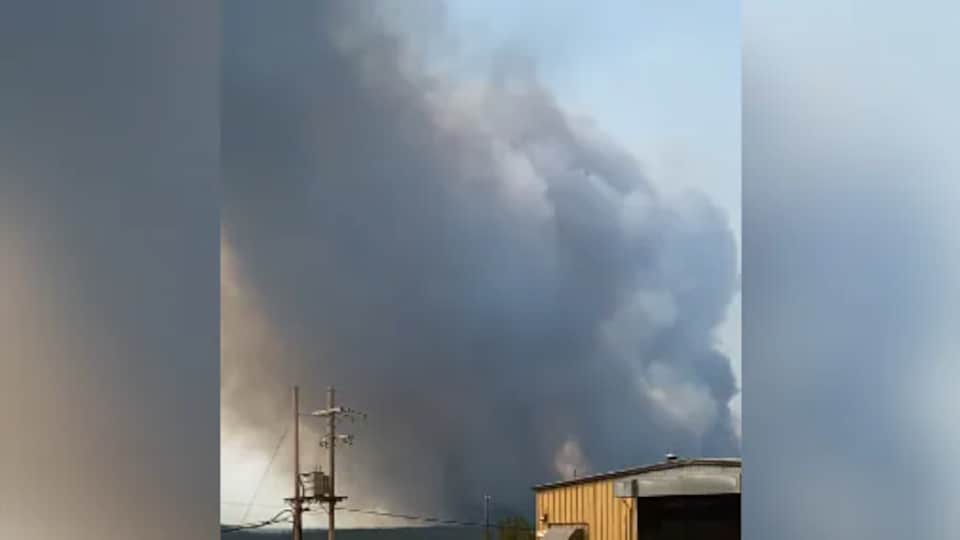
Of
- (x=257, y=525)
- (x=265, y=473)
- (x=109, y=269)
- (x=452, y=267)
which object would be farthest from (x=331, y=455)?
(x=109, y=269)

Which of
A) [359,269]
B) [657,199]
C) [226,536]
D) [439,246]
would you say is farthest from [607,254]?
[226,536]

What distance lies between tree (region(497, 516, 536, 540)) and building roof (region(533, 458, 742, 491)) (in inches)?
5.0

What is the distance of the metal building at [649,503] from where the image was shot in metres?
4.27

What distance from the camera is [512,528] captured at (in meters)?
4.34

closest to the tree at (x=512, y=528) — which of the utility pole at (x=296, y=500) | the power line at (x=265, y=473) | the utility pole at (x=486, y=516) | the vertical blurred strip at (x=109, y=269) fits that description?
the utility pole at (x=486, y=516)

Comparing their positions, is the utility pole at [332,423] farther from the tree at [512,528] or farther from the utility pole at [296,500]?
the tree at [512,528]

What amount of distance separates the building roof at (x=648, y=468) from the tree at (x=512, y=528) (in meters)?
0.13

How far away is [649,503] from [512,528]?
1.74ft

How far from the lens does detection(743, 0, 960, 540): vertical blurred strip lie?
1522 millimetres

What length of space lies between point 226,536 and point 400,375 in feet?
2.67

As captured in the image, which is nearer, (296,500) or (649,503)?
(296,500)

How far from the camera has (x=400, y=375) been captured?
4.39m

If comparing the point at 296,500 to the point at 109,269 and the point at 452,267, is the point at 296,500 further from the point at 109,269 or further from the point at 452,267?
the point at 109,269

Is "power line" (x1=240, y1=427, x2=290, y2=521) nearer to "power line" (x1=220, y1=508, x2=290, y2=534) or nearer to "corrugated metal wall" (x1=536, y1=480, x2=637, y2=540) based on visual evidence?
"power line" (x1=220, y1=508, x2=290, y2=534)
